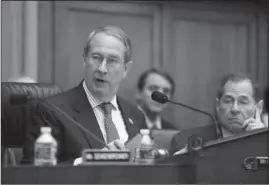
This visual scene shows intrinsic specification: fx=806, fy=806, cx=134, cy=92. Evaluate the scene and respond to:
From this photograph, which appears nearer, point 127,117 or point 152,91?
point 127,117

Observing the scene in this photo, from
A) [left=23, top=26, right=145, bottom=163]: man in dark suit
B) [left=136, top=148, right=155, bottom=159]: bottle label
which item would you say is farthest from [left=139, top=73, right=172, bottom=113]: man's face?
[left=136, top=148, right=155, bottom=159]: bottle label

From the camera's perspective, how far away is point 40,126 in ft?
8.67

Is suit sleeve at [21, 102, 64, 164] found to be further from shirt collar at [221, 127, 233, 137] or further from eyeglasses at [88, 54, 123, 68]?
shirt collar at [221, 127, 233, 137]

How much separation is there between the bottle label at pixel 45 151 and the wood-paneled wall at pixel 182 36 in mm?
2871

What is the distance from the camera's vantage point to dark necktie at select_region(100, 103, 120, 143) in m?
2.88

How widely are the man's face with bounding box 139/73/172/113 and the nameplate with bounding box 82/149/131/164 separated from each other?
76.7 inches

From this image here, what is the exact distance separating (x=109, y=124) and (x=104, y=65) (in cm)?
23

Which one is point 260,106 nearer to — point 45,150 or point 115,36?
point 115,36

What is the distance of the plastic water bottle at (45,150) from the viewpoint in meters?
2.38

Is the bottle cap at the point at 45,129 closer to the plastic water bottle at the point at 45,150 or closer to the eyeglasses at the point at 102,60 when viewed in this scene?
the plastic water bottle at the point at 45,150

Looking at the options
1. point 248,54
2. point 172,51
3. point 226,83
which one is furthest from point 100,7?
point 226,83

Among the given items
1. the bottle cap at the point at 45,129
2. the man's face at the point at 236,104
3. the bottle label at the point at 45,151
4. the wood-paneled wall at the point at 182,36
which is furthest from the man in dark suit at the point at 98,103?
the wood-paneled wall at the point at 182,36

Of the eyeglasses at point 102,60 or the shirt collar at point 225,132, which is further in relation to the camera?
the shirt collar at point 225,132

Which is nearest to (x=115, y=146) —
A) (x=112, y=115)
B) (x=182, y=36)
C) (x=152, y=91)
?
(x=112, y=115)
